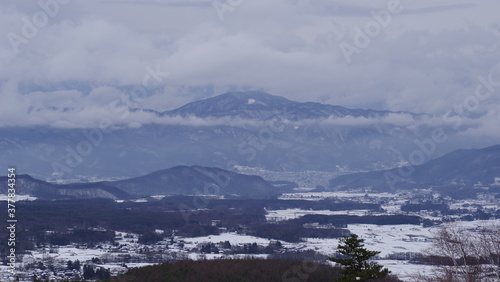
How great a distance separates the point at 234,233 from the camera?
6324 inches

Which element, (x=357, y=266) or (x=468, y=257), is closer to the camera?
(x=468, y=257)

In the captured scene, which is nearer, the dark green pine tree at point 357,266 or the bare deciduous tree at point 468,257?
the bare deciduous tree at point 468,257

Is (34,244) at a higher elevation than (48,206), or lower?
lower

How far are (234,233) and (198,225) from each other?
1319 cm

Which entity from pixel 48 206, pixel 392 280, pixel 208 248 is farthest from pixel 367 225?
pixel 392 280

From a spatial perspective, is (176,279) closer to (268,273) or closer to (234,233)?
(268,273)

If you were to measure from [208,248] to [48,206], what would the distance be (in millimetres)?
81964

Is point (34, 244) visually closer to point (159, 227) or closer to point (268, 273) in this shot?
point (159, 227)

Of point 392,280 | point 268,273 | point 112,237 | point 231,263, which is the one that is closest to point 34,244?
point 112,237

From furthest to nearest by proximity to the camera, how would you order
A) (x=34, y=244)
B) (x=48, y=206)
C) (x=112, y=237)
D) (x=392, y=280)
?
(x=48, y=206) < (x=112, y=237) < (x=34, y=244) < (x=392, y=280)

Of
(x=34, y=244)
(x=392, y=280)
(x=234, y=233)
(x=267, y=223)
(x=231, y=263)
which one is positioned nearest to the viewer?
(x=392, y=280)

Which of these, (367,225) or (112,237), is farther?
(367,225)

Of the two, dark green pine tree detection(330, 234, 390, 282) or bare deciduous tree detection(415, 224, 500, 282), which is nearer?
bare deciduous tree detection(415, 224, 500, 282)

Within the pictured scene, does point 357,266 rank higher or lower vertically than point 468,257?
lower
